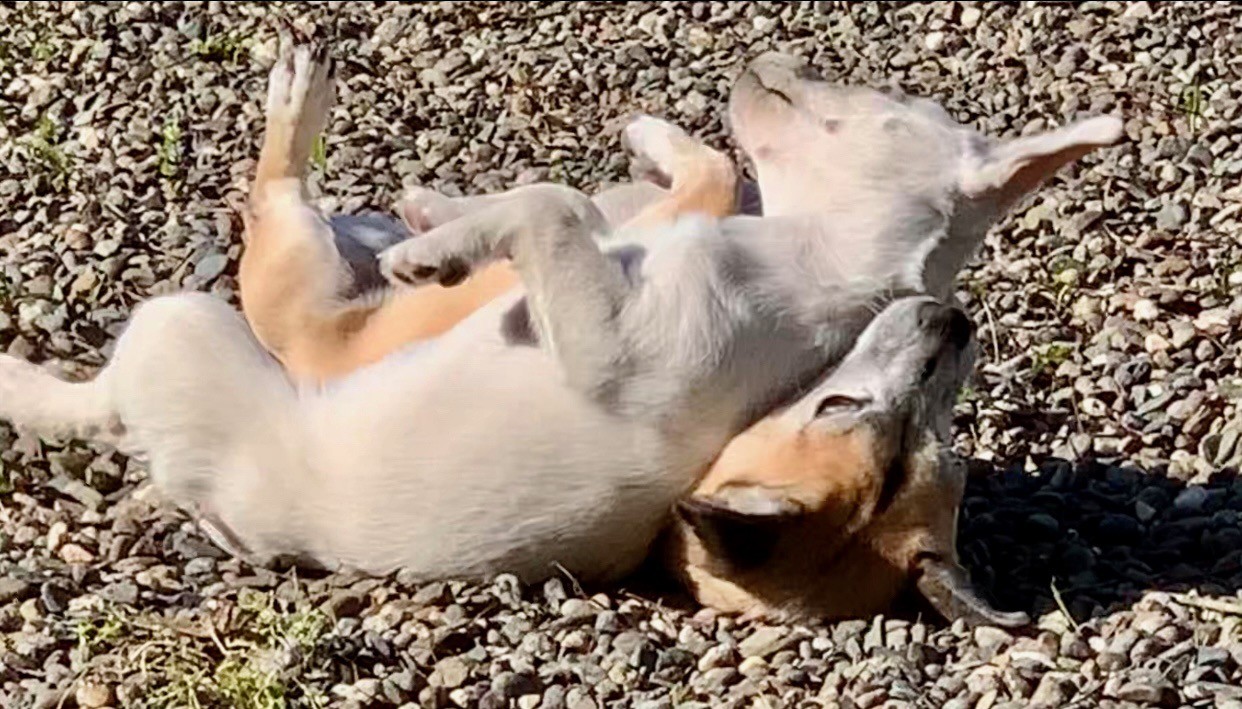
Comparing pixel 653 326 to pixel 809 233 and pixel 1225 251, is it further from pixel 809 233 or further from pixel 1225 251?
pixel 1225 251

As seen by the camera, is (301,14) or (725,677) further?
(301,14)

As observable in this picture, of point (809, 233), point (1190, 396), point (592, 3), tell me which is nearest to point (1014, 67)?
point (592, 3)

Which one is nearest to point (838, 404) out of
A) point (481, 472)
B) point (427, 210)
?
point (481, 472)

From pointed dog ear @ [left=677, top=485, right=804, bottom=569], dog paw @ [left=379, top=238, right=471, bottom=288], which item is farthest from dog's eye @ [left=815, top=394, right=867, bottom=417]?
dog paw @ [left=379, top=238, right=471, bottom=288]

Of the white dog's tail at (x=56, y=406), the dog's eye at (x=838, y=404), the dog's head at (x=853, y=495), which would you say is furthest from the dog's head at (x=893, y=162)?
the white dog's tail at (x=56, y=406)

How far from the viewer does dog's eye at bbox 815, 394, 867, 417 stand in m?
4.67

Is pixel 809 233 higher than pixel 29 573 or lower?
higher

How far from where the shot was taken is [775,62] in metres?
5.44

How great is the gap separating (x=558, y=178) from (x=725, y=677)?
2.74 m

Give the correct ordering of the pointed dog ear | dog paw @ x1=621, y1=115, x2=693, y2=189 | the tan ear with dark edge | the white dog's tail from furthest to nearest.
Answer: dog paw @ x1=621, y1=115, x2=693, y2=189 < the white dog's tail < the tan ear with dark edge < the pointed dog ear

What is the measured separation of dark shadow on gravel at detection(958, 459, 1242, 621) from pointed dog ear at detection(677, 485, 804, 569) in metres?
0.54

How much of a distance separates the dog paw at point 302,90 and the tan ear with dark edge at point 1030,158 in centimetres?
153

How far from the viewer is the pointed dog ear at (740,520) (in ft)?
14.9

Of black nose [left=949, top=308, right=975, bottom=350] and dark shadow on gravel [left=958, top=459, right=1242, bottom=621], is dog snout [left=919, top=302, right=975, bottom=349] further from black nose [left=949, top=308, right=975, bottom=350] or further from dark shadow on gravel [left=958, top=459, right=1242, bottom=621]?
dark shadow on gravel [left=958, top=459, right=1242, bottom=621]
